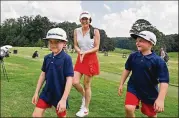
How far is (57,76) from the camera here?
4.71 metres

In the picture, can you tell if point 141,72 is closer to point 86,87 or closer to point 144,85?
point 144,85

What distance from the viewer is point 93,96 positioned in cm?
934

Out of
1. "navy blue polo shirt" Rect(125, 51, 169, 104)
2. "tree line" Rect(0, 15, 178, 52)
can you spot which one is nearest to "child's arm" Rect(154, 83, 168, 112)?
"navy blue polo shirt" Rect(125, 51, 169, 104)

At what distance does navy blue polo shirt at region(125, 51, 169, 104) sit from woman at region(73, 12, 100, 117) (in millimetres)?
1467

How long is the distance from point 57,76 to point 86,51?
77.0 inches

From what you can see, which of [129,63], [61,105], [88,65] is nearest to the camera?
[61,105]

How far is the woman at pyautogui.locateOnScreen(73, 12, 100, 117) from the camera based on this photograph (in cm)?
658

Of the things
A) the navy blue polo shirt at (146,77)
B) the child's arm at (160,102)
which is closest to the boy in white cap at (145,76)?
the navy blue polo shirt at (146,77)

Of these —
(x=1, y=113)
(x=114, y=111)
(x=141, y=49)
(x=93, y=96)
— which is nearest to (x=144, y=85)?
(x=141, y=49)

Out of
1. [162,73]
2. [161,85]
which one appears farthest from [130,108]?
[162,73]

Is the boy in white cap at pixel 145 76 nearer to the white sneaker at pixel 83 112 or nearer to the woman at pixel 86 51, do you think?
the woman at pixel 86 51

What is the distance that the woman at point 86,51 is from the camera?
658cm

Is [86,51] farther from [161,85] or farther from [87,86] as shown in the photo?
[161,85]

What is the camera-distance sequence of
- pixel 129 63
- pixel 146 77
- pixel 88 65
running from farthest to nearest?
1. pixel 88 65
2. pixel 129 63
3. pixel 146 77
